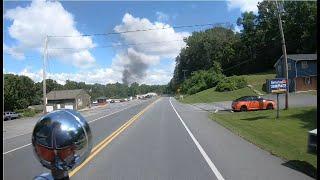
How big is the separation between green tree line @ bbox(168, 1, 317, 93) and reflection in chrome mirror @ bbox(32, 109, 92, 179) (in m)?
107

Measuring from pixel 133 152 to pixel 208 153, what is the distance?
2351mm

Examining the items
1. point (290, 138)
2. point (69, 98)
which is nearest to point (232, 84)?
point (69, 98)

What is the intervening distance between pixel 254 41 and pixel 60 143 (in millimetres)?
128513

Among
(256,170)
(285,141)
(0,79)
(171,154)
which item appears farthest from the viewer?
(285,141)

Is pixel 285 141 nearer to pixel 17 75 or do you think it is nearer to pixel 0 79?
pixel 0 79

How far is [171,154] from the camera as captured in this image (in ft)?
47.4

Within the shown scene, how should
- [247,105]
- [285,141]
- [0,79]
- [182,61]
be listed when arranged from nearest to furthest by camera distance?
[0,79] → [285,141] → [247,105] → [182,61]

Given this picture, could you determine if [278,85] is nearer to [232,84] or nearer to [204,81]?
[232,84]

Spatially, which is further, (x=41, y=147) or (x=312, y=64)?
(x=312, y=64)

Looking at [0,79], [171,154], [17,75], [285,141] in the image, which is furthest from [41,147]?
[17,75]

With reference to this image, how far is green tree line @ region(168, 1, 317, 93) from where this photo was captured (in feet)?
370

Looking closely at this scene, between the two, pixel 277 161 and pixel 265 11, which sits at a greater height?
pixel 265 11

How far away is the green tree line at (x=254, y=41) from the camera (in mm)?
112812

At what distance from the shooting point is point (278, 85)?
33125 millimetres
